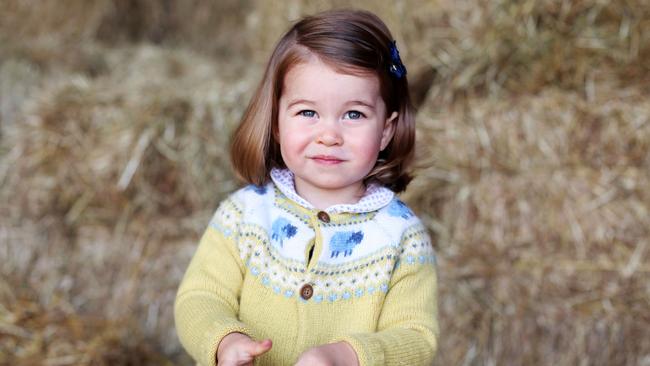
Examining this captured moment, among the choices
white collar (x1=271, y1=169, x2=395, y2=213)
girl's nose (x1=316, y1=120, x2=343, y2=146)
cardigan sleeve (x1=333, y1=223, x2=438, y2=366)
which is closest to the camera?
cardigan sleeve (x1=333, y1=223, x2=438, y2=366)

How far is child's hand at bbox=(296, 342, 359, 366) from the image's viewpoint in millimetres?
1302

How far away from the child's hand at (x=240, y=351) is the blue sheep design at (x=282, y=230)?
0.27 metres

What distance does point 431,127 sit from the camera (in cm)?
280

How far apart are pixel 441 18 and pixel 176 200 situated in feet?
3.92

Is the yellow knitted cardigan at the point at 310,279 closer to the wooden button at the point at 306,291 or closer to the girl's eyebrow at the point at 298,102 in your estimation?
the wooden button at the point at 306,291

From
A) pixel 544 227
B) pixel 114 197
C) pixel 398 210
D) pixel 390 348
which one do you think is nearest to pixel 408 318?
pixel 390 348

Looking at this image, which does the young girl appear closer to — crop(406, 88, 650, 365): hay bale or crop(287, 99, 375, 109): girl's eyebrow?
crop(287, 99, 375, 109): girl's eyebrow

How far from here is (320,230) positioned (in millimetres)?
1592

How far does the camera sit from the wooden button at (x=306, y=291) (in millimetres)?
1560

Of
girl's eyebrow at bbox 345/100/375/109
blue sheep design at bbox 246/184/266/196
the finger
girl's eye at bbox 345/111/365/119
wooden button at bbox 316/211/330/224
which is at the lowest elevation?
the finger

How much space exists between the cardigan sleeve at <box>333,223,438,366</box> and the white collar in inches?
3.7

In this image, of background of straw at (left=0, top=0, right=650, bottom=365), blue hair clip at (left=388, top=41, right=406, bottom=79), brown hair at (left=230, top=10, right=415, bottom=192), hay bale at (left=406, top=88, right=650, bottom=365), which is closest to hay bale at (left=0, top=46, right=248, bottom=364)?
background of straw at (left=0, top=0, right=650, bottom=365)

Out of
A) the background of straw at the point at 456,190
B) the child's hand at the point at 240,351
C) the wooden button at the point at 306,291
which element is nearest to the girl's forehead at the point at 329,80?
the wooden button at the point at 306,291

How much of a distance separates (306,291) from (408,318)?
206mm
